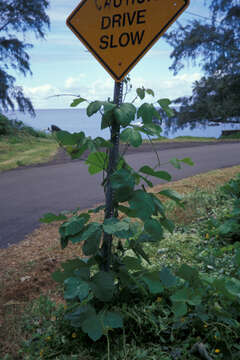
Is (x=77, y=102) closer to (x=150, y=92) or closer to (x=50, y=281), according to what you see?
(x=150, y=92)

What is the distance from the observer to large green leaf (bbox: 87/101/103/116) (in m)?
1.91

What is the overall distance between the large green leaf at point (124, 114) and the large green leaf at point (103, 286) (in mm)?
867

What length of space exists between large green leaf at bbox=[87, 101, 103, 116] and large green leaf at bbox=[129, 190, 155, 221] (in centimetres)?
53

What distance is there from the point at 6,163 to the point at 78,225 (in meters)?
9.82

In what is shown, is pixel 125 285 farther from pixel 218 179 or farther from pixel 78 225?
pixel 218 179

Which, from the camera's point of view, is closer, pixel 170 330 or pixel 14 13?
pixel 170 330

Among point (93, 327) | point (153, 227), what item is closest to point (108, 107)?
point (153, 227)

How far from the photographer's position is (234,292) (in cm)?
199

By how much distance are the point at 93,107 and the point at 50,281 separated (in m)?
1.96

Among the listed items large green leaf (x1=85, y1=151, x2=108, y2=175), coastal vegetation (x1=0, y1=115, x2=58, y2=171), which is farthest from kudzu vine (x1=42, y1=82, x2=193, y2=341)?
coastal vegetation (x1=0, y1=115, x2=58, y2=171)

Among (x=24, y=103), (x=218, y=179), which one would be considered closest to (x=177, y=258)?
(x=218, y=179)

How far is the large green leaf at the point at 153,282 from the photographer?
2047 mm

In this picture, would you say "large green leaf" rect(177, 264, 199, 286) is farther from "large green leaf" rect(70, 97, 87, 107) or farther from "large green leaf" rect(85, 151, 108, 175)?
"large green leaf" rect(70, 97, 87, 107)

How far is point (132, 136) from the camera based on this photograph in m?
1.90
